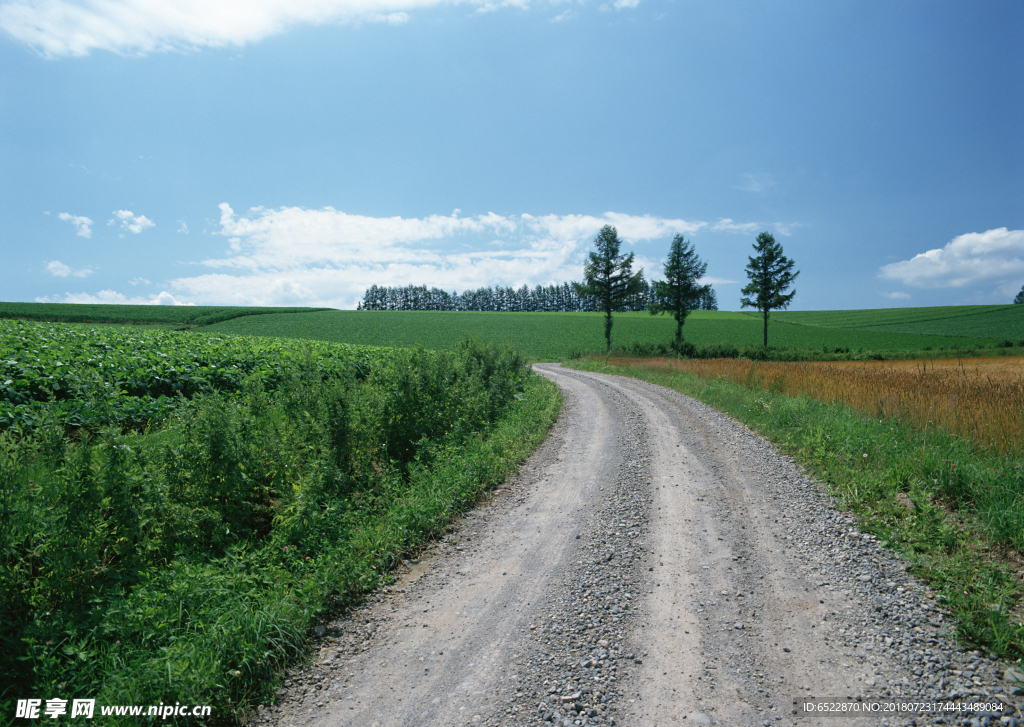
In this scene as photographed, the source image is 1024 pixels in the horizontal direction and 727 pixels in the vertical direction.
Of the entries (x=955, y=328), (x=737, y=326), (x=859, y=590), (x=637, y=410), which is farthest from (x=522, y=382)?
(x=955, y=328)

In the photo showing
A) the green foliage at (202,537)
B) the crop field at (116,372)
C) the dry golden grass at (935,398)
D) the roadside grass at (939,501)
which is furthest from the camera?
the dry golden grass at (935,398)

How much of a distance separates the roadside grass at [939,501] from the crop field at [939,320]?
2409 inches

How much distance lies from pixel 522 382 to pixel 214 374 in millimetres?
11395

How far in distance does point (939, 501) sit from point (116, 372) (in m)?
14.7

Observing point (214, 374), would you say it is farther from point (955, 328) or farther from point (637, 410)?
point (955, 328)

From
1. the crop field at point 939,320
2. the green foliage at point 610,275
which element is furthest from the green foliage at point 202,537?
the crop field at point 939,320

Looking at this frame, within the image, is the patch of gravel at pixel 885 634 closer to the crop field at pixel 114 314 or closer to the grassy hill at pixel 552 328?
the grassy hill at pixel 552 328

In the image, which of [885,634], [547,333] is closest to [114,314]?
[547,333]

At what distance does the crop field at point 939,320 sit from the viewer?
56.1m

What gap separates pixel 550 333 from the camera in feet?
201

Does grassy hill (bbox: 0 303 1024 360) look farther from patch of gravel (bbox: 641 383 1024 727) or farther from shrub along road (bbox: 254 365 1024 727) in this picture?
patch of gravel (bbox: 641 383 1024 727)

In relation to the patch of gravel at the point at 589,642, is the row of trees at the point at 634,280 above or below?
above

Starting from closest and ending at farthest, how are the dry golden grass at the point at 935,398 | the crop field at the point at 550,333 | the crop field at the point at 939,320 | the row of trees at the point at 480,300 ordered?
1. the dry golden grass at the point at 935,398
2. the crop field at the point at 550,333
3. the crop field at the point at 939,320
4. the row of trees at the point at 480,300

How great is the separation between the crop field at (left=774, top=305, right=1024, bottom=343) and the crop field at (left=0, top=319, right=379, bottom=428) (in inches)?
2771
